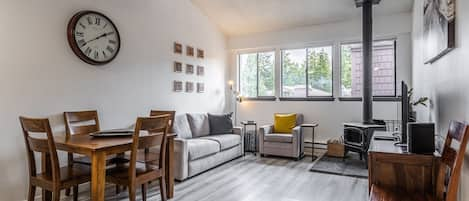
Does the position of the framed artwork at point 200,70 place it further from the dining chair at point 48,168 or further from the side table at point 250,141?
the dining chair at point 48,168

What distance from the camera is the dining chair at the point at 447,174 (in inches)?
59.4

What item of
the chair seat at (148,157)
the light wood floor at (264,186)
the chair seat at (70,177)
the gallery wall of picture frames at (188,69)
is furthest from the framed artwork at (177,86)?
the chair seat at (70,177)

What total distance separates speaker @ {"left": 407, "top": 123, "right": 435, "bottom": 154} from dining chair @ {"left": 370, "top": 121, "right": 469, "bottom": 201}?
0.53 feet

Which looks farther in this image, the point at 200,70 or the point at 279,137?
the point at 200,70

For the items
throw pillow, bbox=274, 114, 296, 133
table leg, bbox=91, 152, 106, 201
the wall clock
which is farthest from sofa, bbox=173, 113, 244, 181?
table leg, bbox=91, 152, 106, 201

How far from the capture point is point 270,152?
509 cm

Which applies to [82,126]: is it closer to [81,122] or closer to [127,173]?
[81,122]

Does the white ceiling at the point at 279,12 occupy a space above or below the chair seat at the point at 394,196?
above

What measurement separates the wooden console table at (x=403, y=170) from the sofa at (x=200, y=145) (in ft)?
7.62

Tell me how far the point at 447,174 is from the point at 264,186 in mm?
1998

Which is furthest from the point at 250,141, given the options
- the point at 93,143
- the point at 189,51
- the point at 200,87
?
the point at 93,143

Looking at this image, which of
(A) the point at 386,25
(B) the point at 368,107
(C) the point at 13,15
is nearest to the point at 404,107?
(B) the point at 368,107

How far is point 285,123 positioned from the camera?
531 cm

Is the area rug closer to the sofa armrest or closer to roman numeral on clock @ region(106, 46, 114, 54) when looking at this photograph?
the sofa armrest
